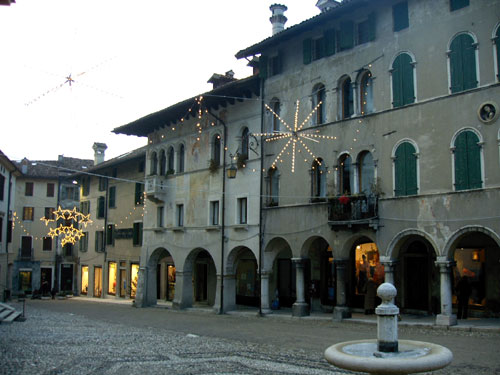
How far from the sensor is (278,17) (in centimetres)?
3134

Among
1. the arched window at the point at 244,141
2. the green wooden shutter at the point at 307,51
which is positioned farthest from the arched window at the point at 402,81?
the arched window at the point at 244,141

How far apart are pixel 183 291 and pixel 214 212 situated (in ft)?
16.4

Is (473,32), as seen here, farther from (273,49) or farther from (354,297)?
(354,297)

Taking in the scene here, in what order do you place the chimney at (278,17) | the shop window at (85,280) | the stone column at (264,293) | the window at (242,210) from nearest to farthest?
the stone column at (264,293) → the window at (242,210) → the chimney at (278,17) → the shop window at (85,280)

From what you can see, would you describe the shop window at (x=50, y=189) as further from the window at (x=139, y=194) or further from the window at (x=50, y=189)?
the window at (x=139, y=194)

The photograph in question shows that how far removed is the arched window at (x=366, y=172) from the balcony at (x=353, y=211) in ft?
1.87

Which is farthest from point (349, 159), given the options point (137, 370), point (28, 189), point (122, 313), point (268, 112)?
point (28, 189)

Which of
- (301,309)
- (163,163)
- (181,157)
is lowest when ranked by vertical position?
(301,309)

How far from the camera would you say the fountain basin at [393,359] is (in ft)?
28.2

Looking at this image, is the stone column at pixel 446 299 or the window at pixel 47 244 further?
the window at pixel 47 244

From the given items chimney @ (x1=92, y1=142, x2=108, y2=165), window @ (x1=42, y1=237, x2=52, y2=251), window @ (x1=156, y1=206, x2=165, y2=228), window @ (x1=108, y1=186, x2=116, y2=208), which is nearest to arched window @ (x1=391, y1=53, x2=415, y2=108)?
window @ (x1=156, y1=206, x2=165, y2=228)

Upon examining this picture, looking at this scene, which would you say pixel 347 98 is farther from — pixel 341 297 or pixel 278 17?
pixel 278 17

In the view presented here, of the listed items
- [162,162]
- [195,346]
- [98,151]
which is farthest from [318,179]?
[98,151]

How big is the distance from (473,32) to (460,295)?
9339mm
